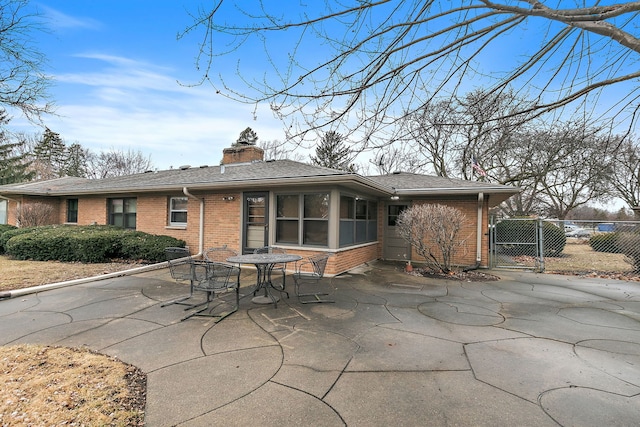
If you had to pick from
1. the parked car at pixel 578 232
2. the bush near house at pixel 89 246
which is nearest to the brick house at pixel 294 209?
the bush near house at pixel 89 246

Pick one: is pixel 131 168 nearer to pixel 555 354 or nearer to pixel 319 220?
pixel 319 220

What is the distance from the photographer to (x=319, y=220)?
309 inches

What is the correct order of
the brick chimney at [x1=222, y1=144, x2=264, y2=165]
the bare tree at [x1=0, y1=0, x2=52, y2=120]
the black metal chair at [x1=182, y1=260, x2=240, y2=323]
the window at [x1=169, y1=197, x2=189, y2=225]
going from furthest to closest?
the brick chimney at [x1=222, y1=144, x2=264, y2=165] < the window at [x1=169, y1=197, x2=189, y2=225] < the bare tree at [x1=0, y1=0, x2=52, y2=120] < the black metal chair at [x1=182, y1=260, x2=240, y2=323]

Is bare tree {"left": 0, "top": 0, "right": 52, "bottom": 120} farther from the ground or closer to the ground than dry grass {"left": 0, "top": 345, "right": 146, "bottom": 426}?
farther from the ground

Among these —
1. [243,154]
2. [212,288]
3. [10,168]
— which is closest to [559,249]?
[243,154]

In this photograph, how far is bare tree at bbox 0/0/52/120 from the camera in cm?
457

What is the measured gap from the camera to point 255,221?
350 inches

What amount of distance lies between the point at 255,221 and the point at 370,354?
634cm

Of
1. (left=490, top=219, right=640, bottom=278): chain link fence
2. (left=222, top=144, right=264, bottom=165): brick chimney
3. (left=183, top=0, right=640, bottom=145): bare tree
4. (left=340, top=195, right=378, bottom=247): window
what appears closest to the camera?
(left=183, top=0, right=640, bottom=145): bare tree

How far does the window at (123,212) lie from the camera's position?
11.4 m

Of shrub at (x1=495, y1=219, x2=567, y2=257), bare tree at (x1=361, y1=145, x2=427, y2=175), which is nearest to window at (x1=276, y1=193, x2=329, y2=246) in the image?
bare tree at (x1=361, y1=145, x2=427, y2=175)

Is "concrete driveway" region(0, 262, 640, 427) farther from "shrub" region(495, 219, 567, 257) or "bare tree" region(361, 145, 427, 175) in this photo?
"shrub" region(495, 219, 567, 257)

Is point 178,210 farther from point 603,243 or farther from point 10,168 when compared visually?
point 10,168

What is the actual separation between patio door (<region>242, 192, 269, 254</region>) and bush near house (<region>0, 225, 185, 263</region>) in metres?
2.53
